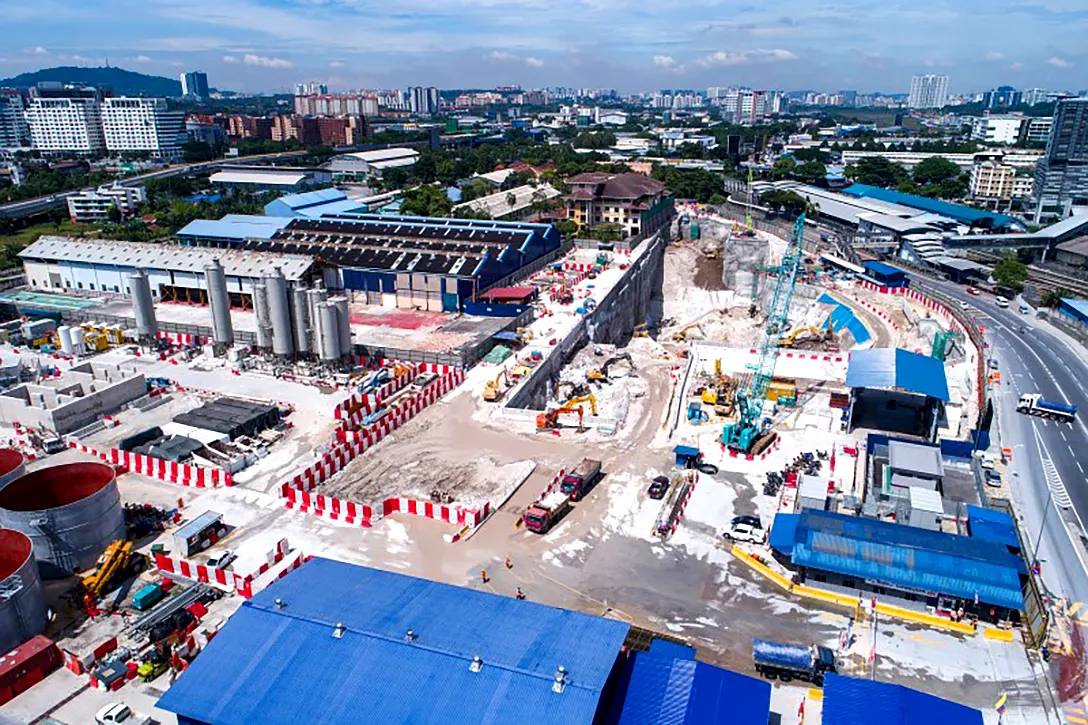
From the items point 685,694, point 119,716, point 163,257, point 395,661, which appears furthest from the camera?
point 163,257

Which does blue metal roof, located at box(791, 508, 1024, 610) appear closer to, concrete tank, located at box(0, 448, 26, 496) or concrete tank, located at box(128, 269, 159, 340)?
concrete tank, located at box(0, 448, 26, 496)

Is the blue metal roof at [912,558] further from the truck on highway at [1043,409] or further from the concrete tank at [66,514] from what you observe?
the concrete tank at [66,514]

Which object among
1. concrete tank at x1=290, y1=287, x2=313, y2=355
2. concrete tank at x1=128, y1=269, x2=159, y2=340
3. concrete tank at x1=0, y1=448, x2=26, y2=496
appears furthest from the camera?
concrete tank at x1=128, y1=269, x2=159, y2=340

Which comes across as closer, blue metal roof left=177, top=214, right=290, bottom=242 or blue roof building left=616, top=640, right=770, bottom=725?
blue roof building left=616, top=640, right=770, bottom=725

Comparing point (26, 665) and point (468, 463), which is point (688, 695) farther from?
point (26, 665)

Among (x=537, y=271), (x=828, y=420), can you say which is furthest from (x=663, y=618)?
(x=537, y=271)

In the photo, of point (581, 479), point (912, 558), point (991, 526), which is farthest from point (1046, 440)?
point (581, 479)

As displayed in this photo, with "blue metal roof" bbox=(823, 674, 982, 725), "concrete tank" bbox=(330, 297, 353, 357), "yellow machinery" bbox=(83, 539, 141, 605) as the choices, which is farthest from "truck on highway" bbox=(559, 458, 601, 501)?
"concrete tank" bbox=(330, 297, 353, 357)
